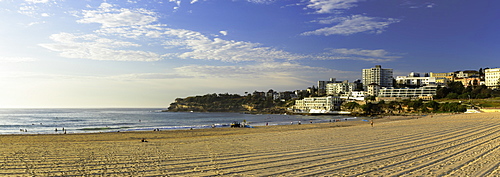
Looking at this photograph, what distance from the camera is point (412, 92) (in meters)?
120

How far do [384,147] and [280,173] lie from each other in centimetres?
785

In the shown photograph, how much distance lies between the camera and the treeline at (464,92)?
292 ft

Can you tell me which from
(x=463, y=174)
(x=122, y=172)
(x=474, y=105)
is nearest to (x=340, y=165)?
(x=463, y=174)

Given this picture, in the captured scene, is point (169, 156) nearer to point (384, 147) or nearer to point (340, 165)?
point (340, 165)

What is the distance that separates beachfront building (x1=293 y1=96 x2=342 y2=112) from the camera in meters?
126

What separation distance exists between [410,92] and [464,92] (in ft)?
75.5

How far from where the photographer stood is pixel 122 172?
11156mm

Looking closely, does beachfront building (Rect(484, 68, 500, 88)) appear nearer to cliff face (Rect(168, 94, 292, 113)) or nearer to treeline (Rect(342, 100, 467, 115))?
treeline (Rect(342, 100, 467, 115))

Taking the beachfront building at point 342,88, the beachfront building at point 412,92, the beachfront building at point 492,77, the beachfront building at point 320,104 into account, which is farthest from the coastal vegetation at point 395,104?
the beachfront building at point 342,88

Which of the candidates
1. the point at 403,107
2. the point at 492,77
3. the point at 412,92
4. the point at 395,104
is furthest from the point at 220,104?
the point at 492,77

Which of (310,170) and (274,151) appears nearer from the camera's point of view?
(310,170)

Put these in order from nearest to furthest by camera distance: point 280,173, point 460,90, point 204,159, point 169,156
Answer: point 280,173 < point 204,159 < point 169,156 < point 460,90

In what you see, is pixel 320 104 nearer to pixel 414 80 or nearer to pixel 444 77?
pixel 414 80

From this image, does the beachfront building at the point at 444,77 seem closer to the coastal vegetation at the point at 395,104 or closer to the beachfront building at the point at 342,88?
the coastal vegetation at the point at 395,104
